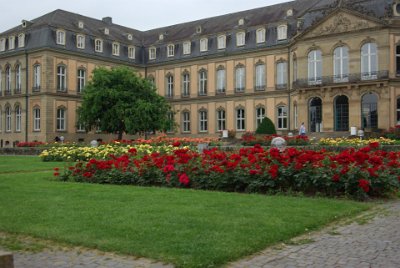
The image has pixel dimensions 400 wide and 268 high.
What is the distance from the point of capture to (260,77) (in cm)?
4800

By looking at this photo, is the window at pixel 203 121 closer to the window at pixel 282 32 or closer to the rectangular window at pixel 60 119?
the window at pixel 282 32

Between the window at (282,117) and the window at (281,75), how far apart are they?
2.02m

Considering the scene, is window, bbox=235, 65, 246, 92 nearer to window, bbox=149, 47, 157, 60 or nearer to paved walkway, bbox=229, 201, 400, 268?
window, bbox=149, 47, 157, 60

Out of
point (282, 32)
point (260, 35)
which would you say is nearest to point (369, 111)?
point (282, 32)

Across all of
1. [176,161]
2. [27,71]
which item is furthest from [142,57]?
[176,161]

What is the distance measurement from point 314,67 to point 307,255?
36.5 metres

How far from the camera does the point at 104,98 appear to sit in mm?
41500

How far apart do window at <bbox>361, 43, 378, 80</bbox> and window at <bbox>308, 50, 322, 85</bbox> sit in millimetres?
3477

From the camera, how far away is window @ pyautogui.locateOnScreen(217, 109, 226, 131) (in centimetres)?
5053

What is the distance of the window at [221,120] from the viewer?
50.5 metres

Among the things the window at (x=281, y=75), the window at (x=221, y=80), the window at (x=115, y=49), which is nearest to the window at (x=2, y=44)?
the window at (x=115, y=49)

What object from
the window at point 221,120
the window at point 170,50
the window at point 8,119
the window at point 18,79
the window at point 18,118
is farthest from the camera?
the window at point 170,50

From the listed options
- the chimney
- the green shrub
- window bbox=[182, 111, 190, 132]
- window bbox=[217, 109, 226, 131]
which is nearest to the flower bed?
the green shrub

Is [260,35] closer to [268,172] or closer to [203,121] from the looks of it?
[203,121]
